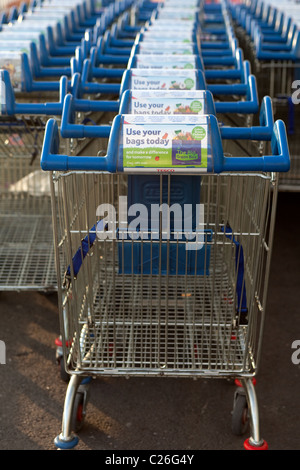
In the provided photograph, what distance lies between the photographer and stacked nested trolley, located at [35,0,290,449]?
231 centimetres

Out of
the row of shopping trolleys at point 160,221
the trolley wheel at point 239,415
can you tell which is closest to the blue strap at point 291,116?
the row of shopping trolleys at point 160,221

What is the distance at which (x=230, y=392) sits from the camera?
10.9ft

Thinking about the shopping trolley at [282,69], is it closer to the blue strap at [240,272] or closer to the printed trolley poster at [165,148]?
the blue strap at [240,272]

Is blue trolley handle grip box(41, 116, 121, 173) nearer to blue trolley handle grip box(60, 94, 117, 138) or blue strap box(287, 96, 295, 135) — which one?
blue trolley handle grip box(60, 94, 117, 138)

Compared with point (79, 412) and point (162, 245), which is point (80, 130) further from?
point (79, 412)

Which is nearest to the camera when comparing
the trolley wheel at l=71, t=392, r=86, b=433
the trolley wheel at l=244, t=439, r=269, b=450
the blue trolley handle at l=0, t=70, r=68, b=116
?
the trolley wheel at l=244, t=439, r=269, b=450

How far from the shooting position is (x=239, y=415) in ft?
9.65

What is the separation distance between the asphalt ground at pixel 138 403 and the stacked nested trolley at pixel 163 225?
6.5 inches

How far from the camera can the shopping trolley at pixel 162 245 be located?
2303 mm

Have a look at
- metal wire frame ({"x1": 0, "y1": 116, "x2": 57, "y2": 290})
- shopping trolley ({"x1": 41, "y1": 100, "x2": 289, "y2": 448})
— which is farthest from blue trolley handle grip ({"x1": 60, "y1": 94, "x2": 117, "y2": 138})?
metal wire frame ({"x1": 0, "y1": 116, "x2": 57, "y2": 290})

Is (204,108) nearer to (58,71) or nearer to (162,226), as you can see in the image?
(162,226)

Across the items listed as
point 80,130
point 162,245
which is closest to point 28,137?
point 80,130
